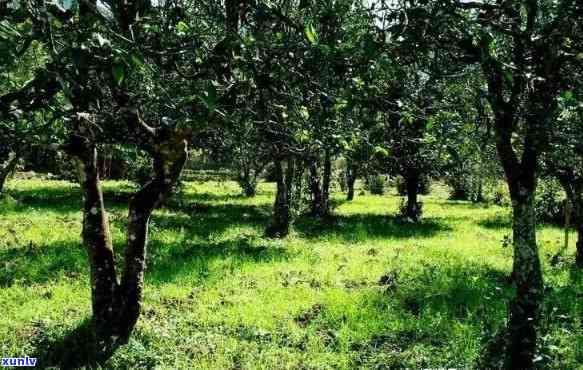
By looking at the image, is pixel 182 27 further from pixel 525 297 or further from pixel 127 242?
pixel 525 297

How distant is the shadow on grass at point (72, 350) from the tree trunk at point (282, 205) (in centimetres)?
1054

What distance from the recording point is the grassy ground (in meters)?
8.41

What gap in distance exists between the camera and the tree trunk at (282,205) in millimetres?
18969

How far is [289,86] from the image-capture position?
414 centimetres

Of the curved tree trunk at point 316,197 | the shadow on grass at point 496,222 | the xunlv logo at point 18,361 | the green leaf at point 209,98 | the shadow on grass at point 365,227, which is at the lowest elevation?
the xunlv logo at point 18,361

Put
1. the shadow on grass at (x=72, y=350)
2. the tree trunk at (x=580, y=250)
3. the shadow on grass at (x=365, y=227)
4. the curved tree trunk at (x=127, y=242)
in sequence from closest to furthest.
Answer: the shadow on grass at (x=72, y=350), the curved tree trunk at (x=127, y=242), the tree trunk at (x=580, y=250), the shadow on grass at (x=365, y=227)

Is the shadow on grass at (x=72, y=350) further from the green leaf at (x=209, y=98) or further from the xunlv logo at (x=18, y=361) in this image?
the green leaf at (x=209, y=98)

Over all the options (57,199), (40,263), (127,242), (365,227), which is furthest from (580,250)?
(57,199)

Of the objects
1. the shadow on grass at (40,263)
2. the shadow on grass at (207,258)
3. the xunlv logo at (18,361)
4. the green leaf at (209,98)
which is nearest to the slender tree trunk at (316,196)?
the shadow on grass at (207,258)

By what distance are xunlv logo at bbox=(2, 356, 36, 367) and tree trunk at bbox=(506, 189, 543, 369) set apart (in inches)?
273

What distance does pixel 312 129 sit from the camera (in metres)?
4.91

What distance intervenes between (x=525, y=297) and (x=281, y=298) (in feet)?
17.5

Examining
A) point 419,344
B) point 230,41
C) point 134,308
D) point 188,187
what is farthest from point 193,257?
point 188,187

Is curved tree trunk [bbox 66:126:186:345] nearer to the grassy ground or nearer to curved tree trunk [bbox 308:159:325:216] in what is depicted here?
the grassy ground
